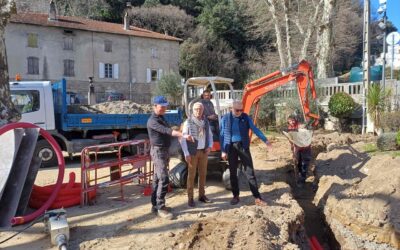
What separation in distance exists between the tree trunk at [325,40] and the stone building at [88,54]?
19289 millimetres

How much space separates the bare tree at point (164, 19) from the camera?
45844 mm

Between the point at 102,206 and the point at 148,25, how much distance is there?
4157 cm

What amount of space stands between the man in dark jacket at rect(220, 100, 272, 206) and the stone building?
30.7 meters

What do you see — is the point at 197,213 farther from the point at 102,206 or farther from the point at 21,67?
the point at 21,67

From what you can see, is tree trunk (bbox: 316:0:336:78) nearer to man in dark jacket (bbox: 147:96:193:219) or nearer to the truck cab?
the truck cab

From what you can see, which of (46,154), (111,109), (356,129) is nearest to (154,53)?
(356,129)

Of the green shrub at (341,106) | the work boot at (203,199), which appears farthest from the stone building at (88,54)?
the work boot at (203,199)

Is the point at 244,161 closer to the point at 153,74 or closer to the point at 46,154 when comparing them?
the point at 46,154

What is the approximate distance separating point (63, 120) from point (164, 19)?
3588 centimetres

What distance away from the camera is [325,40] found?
22.7 meters

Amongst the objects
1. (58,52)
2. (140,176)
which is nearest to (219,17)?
(58,52)

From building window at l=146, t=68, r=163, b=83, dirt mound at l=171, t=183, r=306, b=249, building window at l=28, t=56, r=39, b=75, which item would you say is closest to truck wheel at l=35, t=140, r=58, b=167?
dirt mound at l=171, t=183, r=306, b=249

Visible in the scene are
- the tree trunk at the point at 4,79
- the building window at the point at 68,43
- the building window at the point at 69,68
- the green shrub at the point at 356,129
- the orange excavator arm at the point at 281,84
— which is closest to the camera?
the tree trunk at the point at 4,79

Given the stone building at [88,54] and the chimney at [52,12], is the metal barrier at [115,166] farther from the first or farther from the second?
the chimney at [52,12]
